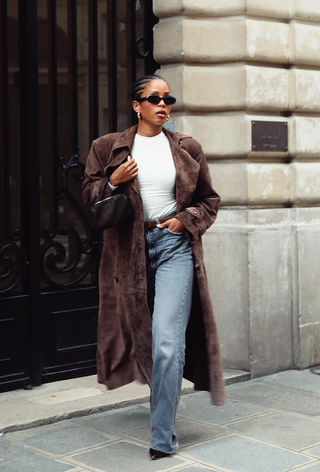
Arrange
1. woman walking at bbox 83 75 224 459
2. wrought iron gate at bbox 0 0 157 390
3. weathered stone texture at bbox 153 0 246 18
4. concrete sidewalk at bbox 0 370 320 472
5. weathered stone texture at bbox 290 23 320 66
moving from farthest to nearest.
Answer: weathered stone texture at bbox 290 23 320 66
weathered stone texture at bbox 153 0 246 18
wrought iron gate at bbox 0 0 157 390
woman walking at bbox 83 75 224 459
concrete sidewalk at bbox 0 370 320 472

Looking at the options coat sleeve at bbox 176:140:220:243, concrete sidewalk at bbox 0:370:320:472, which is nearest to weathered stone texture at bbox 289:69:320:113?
coat sleeve at bbox 176:140:220:243

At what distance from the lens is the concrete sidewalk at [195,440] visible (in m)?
4.13

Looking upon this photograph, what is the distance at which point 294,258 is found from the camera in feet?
20.8

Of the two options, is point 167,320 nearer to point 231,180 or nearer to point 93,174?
point 93,174

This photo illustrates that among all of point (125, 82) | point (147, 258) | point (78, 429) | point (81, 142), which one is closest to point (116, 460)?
point (78, 429)

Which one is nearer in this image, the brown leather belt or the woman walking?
the woman walking

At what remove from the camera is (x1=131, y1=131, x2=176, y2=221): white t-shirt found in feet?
14.5

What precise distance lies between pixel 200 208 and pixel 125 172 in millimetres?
502

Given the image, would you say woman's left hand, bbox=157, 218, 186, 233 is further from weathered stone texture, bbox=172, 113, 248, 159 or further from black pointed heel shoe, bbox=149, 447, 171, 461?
weathered stone texture, bbox=172, 113, 248, 159

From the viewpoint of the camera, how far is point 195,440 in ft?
14.9

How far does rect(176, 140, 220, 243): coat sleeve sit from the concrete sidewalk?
1125 mm

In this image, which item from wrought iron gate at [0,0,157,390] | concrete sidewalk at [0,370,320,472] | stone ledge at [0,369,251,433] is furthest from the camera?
wrought iron gate at [0,0,157,390]

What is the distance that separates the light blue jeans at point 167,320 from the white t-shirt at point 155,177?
0.13 metres

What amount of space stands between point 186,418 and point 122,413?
404mm
